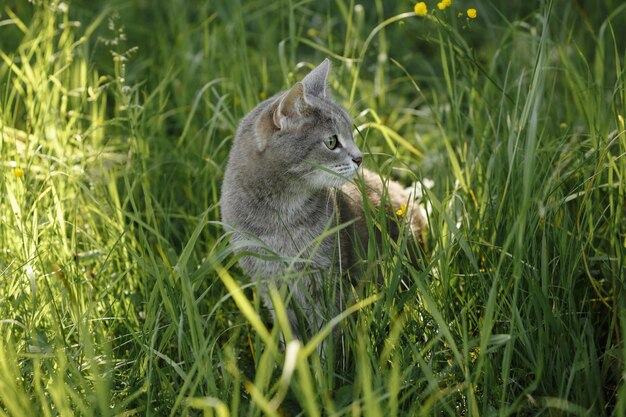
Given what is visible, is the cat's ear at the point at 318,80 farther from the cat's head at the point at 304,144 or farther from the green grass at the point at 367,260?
the green grass at the point at 367,260

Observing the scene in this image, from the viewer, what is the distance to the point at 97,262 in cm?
310

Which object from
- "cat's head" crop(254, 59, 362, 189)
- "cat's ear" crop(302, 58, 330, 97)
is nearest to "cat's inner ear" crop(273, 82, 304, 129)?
"cat's head" crop(254, 59, 362, 189)

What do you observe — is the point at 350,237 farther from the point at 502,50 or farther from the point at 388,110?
the point at 388,110

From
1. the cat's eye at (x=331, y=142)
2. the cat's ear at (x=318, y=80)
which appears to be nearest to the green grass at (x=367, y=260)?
the cat's eye at (x=331, y=142)

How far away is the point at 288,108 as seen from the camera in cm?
276

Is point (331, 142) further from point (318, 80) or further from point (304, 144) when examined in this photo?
point (318, 80)

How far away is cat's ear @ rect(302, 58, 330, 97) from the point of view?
3039 millimetres

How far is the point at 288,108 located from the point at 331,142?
8.7 inches

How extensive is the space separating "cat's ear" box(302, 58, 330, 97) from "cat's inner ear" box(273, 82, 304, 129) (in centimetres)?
27

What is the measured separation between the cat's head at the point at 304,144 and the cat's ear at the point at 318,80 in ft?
0.53

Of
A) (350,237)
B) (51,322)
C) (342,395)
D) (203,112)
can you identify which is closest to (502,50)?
(350,237)

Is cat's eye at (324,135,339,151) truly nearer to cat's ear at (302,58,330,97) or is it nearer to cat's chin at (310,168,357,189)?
cat's chin at (310,168,357,189)

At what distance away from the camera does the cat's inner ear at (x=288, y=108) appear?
105 inches

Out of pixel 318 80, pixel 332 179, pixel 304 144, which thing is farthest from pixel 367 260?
pixel 318 80
